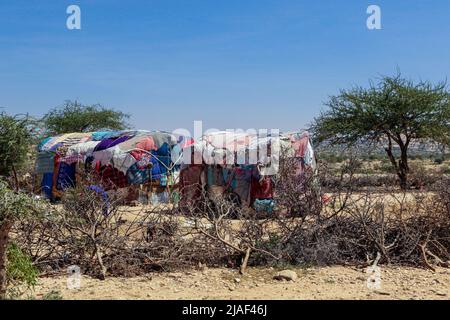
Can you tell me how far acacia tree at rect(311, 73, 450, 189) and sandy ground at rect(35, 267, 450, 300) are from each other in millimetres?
14904

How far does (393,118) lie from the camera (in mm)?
20641

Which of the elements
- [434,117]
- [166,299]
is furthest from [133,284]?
[434,117]

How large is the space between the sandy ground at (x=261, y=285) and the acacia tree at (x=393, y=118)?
14.9 m

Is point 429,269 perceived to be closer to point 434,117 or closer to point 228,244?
point 228,244

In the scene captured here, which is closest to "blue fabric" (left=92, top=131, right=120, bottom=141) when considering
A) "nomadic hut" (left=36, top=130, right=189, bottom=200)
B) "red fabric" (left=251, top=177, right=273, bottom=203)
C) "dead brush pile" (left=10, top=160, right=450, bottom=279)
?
"nomadic hut" (left=36, top=130, right=189, bottom=200)

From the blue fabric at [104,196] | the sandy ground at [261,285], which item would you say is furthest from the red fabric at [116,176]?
the sandy ground at [261,285]

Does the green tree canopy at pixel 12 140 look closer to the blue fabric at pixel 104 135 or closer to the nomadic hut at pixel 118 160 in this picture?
the nomadic hut at pixel 118 160

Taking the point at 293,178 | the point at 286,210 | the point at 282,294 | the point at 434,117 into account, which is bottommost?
the point at 282,294

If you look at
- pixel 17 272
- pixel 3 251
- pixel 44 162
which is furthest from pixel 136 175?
pixel 3 251

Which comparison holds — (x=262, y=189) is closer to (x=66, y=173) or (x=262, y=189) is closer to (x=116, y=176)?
(x=116, y=176)

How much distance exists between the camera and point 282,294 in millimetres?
5508

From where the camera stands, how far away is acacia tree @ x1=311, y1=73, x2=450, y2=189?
67.5 ft

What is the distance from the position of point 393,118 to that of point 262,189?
11.0 m
